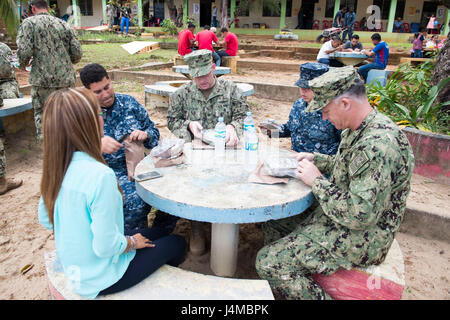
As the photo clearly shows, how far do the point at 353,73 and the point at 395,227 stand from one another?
2.74 ft

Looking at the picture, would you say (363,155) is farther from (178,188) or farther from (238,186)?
(178,188)

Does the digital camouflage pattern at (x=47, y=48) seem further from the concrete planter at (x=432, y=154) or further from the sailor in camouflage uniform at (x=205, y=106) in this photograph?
the concrete planter at (x=432, y=154)

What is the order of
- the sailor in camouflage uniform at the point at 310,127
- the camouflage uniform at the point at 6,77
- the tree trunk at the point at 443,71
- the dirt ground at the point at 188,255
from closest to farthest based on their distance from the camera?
the dirt ground at the point at 188,255 → the sailor in camouflage uniform at the point at 310,127 → the tree trunk at the point at 443,71 → the camouflage uniform at the point at 6,77

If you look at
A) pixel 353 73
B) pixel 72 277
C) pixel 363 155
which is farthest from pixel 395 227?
pixel 72 277

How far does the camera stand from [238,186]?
1868 mm

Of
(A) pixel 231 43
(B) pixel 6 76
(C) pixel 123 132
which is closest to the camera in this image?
(C) pixel 123 132

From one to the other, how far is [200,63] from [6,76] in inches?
141

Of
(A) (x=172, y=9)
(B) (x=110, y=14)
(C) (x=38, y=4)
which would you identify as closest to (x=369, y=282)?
(C) (x=38, y=4)

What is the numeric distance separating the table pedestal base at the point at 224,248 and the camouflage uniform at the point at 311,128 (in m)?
1.12

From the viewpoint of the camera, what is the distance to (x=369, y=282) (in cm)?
170

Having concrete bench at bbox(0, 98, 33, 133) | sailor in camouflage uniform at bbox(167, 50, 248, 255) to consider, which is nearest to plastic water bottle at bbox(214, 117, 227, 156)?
sailor in camouflage uniform at bbox(167, 50, 248, 255)

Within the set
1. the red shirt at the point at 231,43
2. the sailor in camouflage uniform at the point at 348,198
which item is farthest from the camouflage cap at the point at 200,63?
the red shirt at the point at 231,43

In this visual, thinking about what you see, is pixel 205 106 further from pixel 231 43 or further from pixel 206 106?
pixel 231 43

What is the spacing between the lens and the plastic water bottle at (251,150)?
227cm
